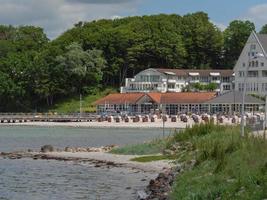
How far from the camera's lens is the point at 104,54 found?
139000 mm

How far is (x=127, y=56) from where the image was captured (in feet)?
453

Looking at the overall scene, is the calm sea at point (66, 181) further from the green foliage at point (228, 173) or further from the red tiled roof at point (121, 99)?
the red tiled roof at point (121, 99)

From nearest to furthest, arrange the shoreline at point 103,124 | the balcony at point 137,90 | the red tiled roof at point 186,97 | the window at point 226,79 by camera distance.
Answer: the shoreline at point 103,124, the red tiled roof at point 186,97, the balcony at point 137,90, the window at point 226,79

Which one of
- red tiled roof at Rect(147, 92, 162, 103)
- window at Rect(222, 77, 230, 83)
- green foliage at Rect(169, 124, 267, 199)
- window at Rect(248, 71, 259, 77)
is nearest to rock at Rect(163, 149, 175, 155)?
green foliage at Rect(169, 124, 267, 199)

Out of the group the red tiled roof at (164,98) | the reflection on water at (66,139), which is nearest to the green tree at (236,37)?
the red tiled roof at (164,98)

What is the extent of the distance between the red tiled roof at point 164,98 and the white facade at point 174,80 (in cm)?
1187

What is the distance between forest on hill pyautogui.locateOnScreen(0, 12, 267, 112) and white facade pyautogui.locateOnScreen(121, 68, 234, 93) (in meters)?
4.91

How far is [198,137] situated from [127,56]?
331 feet

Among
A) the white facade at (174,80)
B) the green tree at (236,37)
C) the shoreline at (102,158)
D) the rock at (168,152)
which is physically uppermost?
the green tree at (236,37)

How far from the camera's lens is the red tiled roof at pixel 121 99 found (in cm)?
12088

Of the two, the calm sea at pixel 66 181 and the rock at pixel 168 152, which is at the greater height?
the rock at pixel 168 152

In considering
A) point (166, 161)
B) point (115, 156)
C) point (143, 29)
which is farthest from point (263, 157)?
point (143, 29)

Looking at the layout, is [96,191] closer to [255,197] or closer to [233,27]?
[255,197]

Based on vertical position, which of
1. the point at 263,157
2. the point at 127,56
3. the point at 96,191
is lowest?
the point at 96,191
